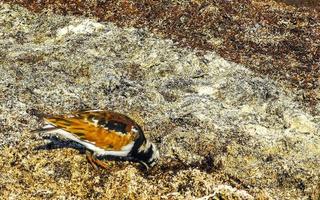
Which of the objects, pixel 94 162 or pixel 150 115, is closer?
pixel 94 162


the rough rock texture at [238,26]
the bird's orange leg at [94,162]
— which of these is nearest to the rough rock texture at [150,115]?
the bird's orange leg at [94,162]

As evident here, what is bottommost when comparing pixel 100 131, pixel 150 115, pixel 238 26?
pixel 150 115

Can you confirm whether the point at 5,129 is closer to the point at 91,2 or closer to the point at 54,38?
the point at 54,38

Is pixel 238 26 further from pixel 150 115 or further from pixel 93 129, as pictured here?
pixel 93 129

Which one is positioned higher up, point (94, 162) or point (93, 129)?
point (93, 129)

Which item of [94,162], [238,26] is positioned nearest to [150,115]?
[94,162]

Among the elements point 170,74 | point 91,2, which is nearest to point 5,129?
point 170,74
